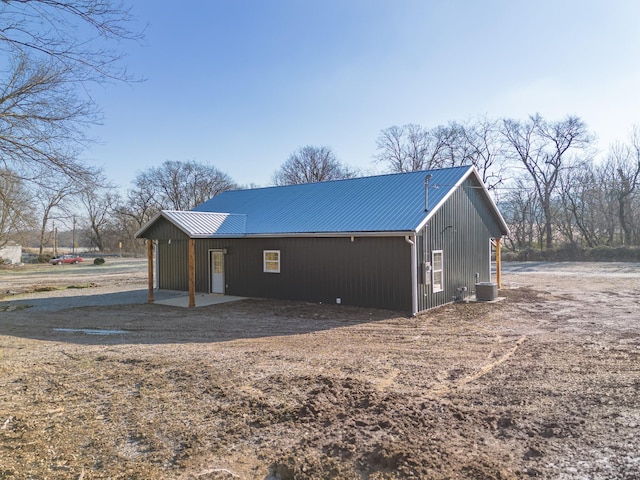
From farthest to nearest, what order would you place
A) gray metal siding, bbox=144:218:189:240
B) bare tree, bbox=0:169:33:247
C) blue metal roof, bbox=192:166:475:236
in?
gray metal siding, bbox=144:218:189:240 < blue metal roof, bbox=192:166:475:236 < bare tree, bbox=0:169:33:247

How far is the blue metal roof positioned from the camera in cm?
1313

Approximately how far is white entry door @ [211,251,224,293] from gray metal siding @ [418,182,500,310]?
8082mm

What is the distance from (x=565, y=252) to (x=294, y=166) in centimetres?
3248

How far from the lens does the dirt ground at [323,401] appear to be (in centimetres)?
376

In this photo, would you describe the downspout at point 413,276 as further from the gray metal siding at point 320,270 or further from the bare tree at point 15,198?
the bare tree at point 15,198

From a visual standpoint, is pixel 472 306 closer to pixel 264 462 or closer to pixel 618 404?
pixel 618 404

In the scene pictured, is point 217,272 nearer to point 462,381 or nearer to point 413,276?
point 413,276

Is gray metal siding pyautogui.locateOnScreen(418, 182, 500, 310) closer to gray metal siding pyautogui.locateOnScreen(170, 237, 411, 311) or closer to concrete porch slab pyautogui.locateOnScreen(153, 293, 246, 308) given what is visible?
gray metal siding pyautogui.locateOnScreen(170, 237, 411, 311)

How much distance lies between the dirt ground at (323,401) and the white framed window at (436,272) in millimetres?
2766

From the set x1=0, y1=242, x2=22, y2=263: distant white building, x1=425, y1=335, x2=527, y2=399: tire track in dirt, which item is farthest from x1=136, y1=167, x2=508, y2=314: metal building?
x1=0, y1=242, x2=22, y2=263: distant white building

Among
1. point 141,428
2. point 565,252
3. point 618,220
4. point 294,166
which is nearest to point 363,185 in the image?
point 141,428

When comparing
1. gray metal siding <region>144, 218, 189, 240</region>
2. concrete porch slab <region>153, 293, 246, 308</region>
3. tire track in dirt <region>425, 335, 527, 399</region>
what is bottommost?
tire track in dirt <region>425, 335, 527, 399</region>

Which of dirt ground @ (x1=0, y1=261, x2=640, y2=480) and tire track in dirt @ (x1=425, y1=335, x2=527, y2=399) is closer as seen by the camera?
dirt ground @ (x1=0, y1=261, x2=640, y2=480)

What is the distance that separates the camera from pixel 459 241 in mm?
14922
